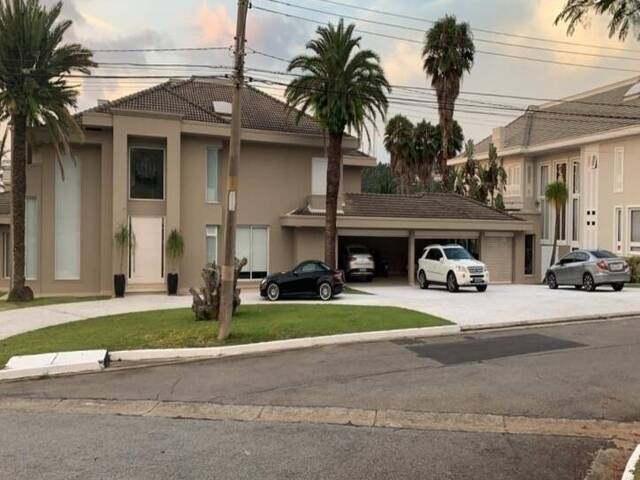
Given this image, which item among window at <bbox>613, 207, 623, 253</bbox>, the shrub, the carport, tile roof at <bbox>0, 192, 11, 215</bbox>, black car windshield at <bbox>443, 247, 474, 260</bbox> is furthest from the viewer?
window at <bbox>613, 207, 623, 253</bbox>

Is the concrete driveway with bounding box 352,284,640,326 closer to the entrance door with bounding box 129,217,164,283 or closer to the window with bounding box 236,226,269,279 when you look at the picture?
the window with bounding box 236,226,269,279

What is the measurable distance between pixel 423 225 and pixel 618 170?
43.8 ft

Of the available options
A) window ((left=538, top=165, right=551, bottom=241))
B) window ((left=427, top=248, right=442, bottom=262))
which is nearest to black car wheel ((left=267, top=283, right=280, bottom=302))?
window ((left=427, top=248, right=442, bottom=262))

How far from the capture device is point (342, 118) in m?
25.2

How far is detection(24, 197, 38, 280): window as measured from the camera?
24547mm

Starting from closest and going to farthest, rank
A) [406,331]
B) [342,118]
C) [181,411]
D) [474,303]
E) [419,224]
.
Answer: [181,411] → [406,331] → [474,303] → [342,118] → [419,224]

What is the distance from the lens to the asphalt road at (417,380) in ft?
26.2

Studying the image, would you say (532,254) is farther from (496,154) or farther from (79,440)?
(79,440)

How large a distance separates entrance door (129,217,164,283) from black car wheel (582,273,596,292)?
16990mm

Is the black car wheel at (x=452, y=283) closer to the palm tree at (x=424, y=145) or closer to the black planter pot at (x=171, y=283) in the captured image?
the black planter pot at (x=171, y=283)

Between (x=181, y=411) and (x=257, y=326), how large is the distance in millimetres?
6128

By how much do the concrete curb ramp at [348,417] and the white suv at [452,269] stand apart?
55.5ft

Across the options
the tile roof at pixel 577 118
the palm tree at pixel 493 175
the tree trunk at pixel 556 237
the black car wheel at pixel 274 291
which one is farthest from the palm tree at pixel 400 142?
the black car wheel at pixel 274 291

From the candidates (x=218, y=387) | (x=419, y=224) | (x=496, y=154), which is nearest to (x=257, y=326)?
(x=218, y=387)
